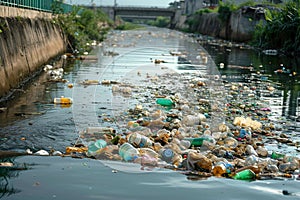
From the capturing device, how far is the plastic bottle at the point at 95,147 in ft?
16.3

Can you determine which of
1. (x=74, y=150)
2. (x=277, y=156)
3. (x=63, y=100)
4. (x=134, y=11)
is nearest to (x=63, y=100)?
(x=63, y=100)

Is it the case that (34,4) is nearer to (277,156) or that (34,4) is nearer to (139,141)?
(139,141)

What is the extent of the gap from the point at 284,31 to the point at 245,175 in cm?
1986

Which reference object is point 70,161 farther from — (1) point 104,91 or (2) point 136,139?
(1) point 104,91

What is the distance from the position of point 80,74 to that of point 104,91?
2.54 metres

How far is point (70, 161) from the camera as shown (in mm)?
4719

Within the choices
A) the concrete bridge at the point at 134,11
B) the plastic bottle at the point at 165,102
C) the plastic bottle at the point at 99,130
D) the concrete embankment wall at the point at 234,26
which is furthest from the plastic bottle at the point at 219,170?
the concrete bridge at the point at 134,11

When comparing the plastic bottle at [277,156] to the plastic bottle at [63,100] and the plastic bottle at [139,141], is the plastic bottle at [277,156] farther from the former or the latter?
the plastic bottle at [63,100]

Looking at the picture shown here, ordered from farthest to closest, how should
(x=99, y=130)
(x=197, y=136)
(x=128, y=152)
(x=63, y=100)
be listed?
(x=63, y=100), (x=99, y=130), (x=197, y=136), (x=128, y=152)

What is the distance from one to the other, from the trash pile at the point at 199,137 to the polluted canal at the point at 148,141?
0.04 feet

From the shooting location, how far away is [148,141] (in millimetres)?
5270

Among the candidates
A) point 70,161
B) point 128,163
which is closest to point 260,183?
point 128,163

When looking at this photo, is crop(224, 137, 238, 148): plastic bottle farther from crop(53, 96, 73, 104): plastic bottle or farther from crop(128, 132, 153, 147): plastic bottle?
crop(53, 96, 73, 104): plastic bottle

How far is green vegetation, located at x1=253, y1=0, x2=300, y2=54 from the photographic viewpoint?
870 inches
